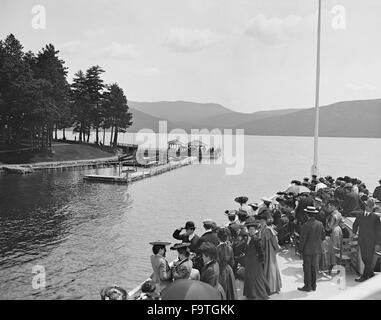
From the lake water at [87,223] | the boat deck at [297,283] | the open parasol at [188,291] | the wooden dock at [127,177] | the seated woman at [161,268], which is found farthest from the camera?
the wooden dock at [127,177]

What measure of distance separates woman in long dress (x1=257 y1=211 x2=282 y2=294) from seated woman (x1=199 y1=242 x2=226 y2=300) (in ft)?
7.07

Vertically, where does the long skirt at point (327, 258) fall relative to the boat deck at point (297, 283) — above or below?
above

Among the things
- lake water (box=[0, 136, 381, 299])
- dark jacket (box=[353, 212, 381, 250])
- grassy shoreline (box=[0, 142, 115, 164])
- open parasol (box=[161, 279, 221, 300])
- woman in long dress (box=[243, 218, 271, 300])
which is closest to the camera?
open parasol (box=[161, 279, 221, 300])

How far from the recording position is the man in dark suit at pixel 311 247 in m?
9.75

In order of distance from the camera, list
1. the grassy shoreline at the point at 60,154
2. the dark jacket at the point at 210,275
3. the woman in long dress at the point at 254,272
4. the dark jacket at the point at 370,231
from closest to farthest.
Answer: the dark jacket at the point at 210,275 → the woman in long dress at the point at 254,272 → the dark jacket at the point at 370,231 → the grassy shoreline at the point at 60,154

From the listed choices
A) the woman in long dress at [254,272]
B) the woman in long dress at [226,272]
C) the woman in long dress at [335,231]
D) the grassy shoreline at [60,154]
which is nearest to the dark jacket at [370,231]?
the woman in long dress at [335,231]

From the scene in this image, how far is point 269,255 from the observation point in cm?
982

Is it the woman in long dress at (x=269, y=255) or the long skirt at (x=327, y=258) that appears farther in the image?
the long skirt at (x=327, y=258)

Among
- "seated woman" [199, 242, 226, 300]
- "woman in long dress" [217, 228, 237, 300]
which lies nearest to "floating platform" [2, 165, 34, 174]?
"woman in long dress" [217, 228, 237, 300]

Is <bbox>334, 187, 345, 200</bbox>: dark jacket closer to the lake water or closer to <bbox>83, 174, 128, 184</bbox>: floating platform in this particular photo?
the lake water

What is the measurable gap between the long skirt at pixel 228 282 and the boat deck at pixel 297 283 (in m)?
0.97

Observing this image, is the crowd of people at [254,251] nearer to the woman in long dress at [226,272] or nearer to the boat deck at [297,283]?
the woman in long dress at [226,272]

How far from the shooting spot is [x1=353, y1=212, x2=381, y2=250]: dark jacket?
392 inches
